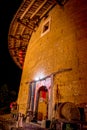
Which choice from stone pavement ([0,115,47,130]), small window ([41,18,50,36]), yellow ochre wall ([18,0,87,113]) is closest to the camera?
yellow ochre wall ([18,0,87,113])

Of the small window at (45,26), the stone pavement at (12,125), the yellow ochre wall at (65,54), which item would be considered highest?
the small window at (45,26)

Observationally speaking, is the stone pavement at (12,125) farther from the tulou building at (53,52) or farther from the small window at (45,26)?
the small window at (45,26)

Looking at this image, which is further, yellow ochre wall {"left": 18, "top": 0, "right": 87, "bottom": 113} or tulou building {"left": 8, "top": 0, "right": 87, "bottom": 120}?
tulou building {"left": 8, "top": 0, "right": 87, "bottom": 120}

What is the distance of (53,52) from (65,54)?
115 centimetres

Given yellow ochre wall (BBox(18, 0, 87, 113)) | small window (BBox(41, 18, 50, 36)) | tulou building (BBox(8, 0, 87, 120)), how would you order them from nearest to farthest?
1. yellow ochre wall (BBox(18, 0, 87, 113))
2. tulou building (BBox(8, 0, 87, 120))
3. small window (BBox(41, 18, 50, 36))

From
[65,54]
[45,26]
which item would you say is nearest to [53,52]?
[65,54]

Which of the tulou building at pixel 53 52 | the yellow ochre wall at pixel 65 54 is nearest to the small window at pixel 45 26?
the tulou building at pixel 53 52

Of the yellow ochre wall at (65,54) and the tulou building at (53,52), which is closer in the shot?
the yellow ochre wall at (65,54)

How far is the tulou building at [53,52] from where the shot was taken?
7941 millimetres

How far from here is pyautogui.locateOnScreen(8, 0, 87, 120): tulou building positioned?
794cm

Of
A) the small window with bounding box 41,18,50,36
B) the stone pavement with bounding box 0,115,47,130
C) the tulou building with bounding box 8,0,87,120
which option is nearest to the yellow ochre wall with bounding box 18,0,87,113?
the tulou building with bounding box 8,0,87,120

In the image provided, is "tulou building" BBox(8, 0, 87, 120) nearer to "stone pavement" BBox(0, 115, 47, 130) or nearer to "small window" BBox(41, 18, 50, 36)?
"small window" BBox(41, 18, 50, 36)

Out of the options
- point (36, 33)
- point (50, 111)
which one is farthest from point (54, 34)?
point (50, 111)

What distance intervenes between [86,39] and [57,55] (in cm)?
189
